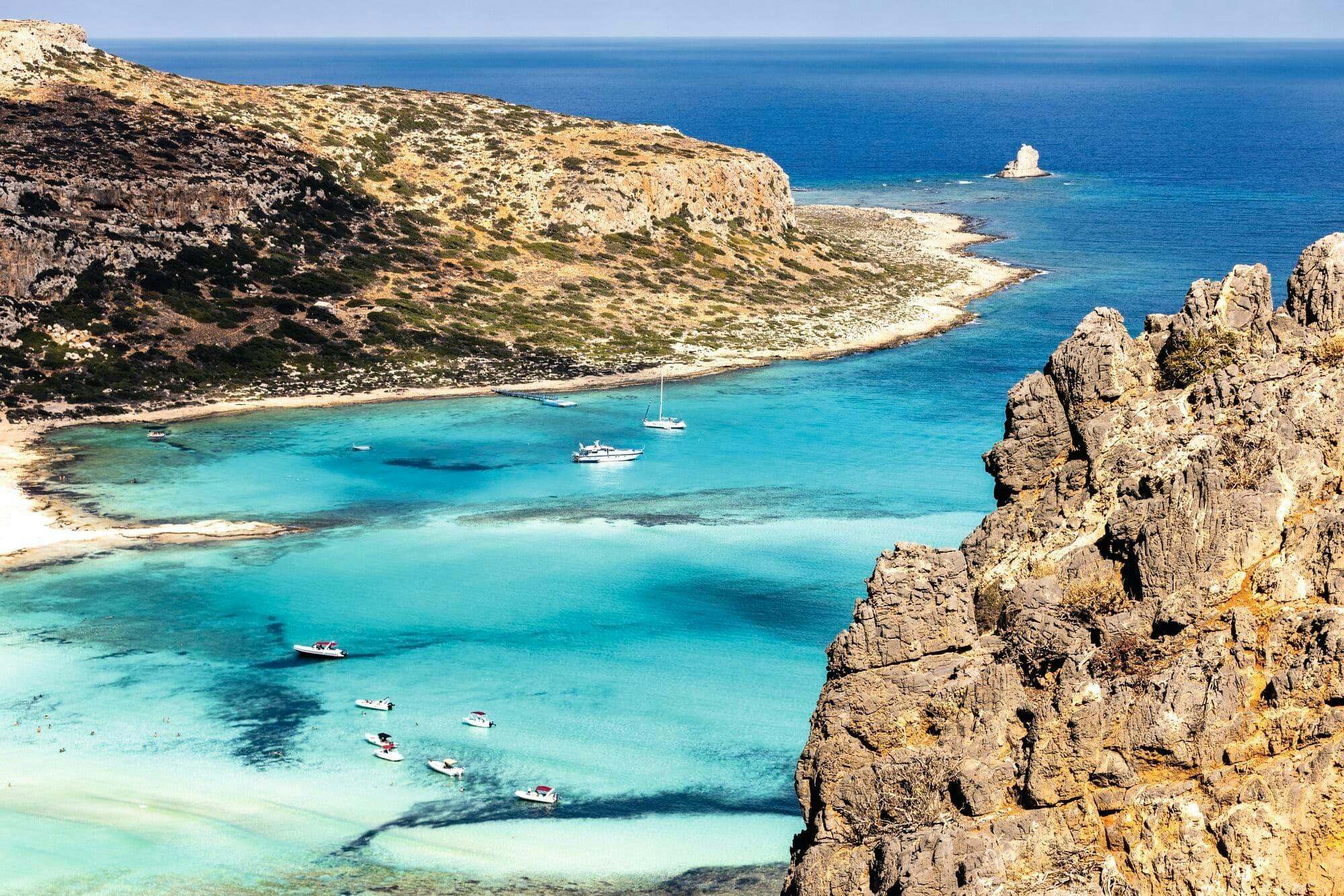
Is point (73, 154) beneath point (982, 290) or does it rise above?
above

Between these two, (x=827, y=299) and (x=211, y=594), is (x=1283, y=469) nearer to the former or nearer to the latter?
(x=211, y=594)

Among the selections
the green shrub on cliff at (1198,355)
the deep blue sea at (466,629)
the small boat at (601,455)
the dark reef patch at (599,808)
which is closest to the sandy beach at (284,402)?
the deep blue sea at (466,629)

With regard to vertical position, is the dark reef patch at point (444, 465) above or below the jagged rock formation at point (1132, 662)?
below

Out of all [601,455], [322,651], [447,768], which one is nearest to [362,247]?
[601,455]

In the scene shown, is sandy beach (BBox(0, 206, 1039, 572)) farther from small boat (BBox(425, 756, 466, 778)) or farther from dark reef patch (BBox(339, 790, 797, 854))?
dark reef patch (BBox(339, 790, 797, 854))

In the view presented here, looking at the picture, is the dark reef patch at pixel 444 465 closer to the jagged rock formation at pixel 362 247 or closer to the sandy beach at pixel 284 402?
the sandy beach at pixel 284 402

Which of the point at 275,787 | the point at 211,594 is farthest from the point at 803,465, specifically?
the point at 275,787

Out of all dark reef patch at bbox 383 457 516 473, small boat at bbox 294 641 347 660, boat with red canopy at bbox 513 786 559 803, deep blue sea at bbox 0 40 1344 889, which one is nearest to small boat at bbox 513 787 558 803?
boat with red canopy at bbox 513 786 559 803
